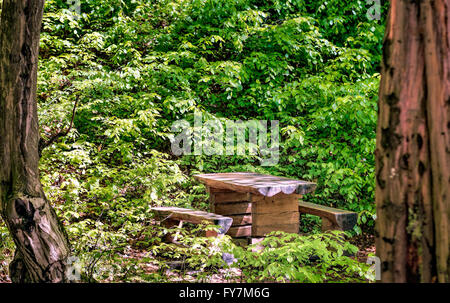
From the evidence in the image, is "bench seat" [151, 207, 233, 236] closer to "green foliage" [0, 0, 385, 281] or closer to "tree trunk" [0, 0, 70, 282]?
"green foliage" [0, 0, 385, 281]

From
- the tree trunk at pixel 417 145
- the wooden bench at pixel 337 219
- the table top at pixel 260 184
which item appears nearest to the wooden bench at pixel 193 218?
the table top at pixel 260 184

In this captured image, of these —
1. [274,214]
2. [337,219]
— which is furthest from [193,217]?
[337,219]

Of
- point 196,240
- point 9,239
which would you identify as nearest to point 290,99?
point 196,240

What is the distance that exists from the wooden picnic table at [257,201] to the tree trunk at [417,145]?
3.18 meters

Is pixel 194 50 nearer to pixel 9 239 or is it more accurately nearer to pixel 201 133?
pixel 201 133

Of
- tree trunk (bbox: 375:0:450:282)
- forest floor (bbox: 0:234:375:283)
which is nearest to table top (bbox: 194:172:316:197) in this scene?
forest floor (bbox: 0:234:375:283)

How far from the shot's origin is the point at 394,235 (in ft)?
6.85

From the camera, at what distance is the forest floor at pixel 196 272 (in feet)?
13.7

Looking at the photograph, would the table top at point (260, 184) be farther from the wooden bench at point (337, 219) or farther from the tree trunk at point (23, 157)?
the tree trunk at point (23, 157)

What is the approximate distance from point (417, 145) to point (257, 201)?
3.82m

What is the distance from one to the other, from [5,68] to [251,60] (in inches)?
232

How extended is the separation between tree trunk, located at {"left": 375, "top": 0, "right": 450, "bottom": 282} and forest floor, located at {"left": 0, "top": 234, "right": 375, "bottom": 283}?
202cm

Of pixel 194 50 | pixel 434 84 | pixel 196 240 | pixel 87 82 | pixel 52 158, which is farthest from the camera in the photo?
pixel 194 50

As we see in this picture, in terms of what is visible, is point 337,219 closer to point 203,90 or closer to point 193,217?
point 193,217
